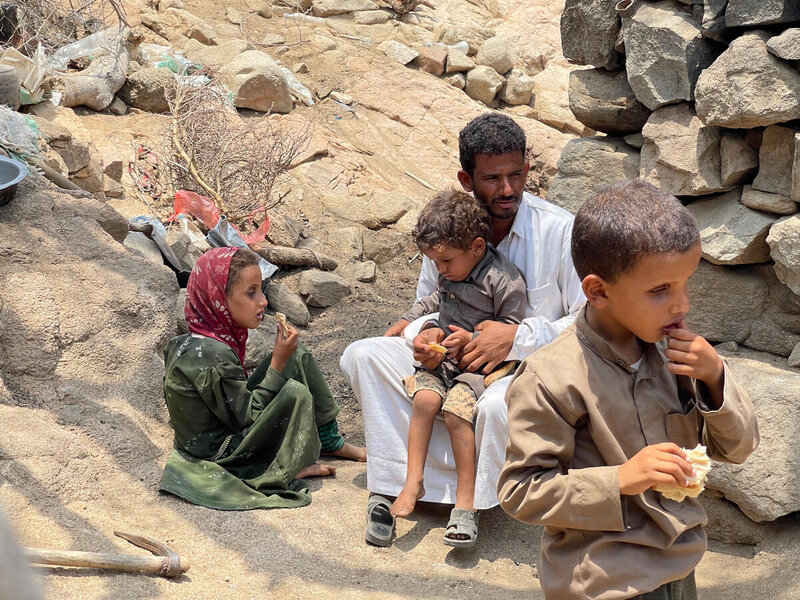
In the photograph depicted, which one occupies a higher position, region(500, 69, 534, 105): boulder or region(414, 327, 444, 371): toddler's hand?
region(414, 327, 444, 371): toddler's hand

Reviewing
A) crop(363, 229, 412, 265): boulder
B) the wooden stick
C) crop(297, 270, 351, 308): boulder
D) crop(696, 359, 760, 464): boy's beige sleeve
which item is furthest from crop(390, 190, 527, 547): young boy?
crop(363, 229, 412, 265): boulder

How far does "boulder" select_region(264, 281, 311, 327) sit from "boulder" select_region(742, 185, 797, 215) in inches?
120

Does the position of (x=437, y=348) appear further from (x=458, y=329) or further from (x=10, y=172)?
(x=10, y=172)

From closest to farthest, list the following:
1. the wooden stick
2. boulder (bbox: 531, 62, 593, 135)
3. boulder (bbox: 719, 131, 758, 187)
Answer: the wooden stick < boulder (bbox: 719, 131, 758, 187) < boulder (bbox: 531, 62, 593, 135)

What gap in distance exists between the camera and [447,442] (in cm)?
368

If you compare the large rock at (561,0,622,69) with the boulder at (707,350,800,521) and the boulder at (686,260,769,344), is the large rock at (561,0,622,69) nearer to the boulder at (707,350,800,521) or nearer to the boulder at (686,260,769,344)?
the boulder at (686,260,769,344)

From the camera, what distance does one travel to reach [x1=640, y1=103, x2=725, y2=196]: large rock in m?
4.11

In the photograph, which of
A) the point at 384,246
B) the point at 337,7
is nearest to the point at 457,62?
the point at 337,7

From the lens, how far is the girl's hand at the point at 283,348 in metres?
3.71

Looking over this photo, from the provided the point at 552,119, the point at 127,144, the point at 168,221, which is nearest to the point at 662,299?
the point at 168,221

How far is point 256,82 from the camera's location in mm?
8766

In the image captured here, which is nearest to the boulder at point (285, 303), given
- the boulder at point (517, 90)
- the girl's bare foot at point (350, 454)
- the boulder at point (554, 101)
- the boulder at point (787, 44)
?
the girl's bare foot at point (350, 454)

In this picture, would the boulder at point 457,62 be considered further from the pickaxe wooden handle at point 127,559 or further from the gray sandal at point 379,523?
the pickaxe wooden handle at point 127,559

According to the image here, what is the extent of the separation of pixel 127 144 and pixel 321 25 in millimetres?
4594
